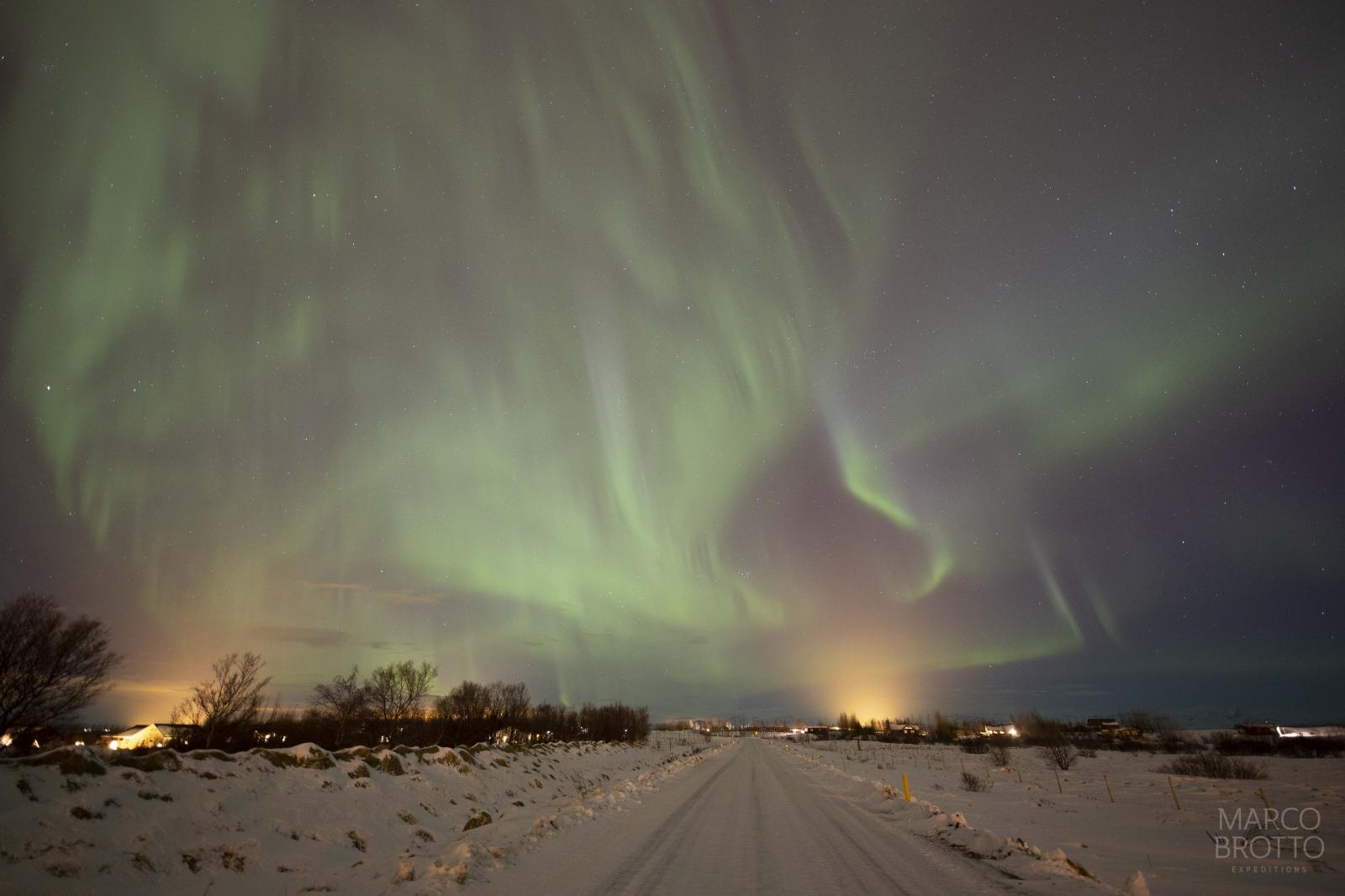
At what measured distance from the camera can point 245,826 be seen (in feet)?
41.4

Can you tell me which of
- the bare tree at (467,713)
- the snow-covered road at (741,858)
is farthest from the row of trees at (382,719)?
the snow-covered road at (741,858)

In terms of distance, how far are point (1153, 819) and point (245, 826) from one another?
32.2m

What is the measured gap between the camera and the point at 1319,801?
26125 millimetres

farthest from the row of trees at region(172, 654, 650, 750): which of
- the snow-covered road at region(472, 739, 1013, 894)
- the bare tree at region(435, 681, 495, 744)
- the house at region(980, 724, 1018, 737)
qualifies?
the house at region(980, 724, 1018, 737)

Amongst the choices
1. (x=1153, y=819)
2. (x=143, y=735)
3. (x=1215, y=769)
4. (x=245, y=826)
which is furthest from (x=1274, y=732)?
(x=143, y=735)

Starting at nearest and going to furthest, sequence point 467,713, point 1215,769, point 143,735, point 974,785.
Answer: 1. point 974,785
2. point 1215,769
3. point 467,713
4. point 143,735

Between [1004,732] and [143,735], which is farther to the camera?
[1004,732]

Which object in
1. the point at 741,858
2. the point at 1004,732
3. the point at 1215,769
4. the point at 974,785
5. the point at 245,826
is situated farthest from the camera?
the point at 1004,732

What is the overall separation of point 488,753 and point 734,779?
52.0 feet

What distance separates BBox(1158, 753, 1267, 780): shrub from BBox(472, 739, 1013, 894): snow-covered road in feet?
123

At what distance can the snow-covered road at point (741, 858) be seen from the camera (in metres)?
10.0

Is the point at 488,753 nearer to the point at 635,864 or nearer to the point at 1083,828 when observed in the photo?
the point at 635,864

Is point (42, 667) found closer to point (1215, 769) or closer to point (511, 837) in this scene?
point (511, 837)

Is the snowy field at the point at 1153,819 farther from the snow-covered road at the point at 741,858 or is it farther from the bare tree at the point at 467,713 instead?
the bare tree at the point at 467,713
